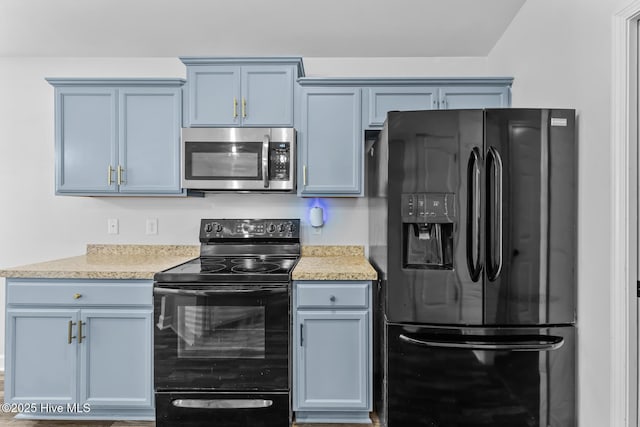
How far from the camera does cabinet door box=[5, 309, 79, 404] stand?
216 cm

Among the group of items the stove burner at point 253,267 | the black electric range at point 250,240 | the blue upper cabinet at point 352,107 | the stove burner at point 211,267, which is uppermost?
the blue upper cabinet at point 352,107

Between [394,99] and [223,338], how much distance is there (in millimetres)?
1862

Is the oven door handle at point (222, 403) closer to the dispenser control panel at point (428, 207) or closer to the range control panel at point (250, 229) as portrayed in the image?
the range control panel at point (250, 229)

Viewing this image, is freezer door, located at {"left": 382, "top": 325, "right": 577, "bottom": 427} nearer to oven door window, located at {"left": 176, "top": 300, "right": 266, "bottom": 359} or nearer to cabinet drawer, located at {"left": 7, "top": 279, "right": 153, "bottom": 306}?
oven door window, located at {"left": 176, "top": 300, "right": 266, "bottom": 359}

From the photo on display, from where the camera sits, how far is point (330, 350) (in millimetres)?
2152

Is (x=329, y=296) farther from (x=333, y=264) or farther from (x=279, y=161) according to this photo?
(x=279, y=161)

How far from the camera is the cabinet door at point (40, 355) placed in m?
2.16

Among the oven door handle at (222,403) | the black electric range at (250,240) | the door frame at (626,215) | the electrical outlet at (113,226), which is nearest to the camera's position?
the door frame at (626,215)

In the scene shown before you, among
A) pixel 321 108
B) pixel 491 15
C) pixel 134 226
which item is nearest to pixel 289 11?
pixel 321 108

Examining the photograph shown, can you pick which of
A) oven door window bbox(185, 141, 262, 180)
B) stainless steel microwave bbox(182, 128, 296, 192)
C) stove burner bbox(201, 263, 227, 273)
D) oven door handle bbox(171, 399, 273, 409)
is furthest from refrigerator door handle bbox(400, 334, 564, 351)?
oven door window bbox(185, 141, 262, 180)

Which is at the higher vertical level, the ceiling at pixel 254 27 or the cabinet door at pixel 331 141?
the ceiling at pixel 254 27

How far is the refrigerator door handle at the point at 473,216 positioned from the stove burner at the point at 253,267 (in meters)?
1.11

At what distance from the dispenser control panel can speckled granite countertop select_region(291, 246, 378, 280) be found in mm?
505

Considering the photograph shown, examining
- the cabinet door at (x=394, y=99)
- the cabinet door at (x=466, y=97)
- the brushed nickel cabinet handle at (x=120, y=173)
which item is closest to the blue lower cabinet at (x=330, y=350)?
the cabinet door at (x=394, y=99)
